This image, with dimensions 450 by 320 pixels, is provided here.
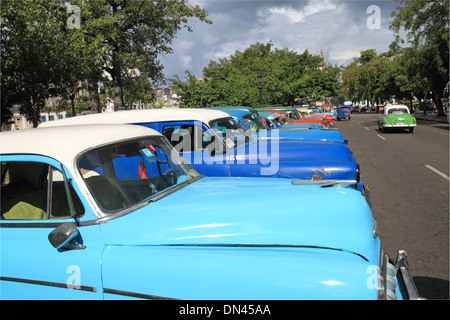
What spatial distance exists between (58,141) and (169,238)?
3.74 ft

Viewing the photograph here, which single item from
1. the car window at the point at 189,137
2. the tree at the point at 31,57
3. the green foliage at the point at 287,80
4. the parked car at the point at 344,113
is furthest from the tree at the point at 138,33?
the parked car at the point at 344,113

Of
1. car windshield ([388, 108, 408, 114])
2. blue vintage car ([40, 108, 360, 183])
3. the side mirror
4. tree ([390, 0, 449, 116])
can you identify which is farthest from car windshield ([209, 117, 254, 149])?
tree ([390, 0, 449, 116])

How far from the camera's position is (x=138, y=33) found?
74.7 ft

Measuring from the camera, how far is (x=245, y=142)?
6.57 meters

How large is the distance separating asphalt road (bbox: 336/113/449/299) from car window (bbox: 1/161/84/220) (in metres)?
3.54

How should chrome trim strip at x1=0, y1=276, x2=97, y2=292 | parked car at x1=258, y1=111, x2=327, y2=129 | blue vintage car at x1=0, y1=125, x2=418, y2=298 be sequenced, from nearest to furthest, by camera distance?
blue vintage car at x1=0, y1=125, x2=418, y2=298
chrome trim strip at x1=0, y1=276, x2=97, y2=292
parked car at x1=258, y1=111, x2=327, y2=129

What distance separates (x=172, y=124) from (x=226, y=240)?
12.4 feet

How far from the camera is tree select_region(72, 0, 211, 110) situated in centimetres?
2077

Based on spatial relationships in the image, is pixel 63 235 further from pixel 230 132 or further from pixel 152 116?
pixel 230 132

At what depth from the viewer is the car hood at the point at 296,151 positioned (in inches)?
213

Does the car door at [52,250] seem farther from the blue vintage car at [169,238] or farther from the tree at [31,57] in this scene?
the tree at [31,57]

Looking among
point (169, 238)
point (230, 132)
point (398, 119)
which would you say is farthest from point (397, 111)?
point (169, 238)

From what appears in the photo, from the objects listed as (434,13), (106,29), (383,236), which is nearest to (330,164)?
(383,236)

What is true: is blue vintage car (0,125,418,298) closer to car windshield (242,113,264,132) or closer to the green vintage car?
car windshield (242,113,264,132)
